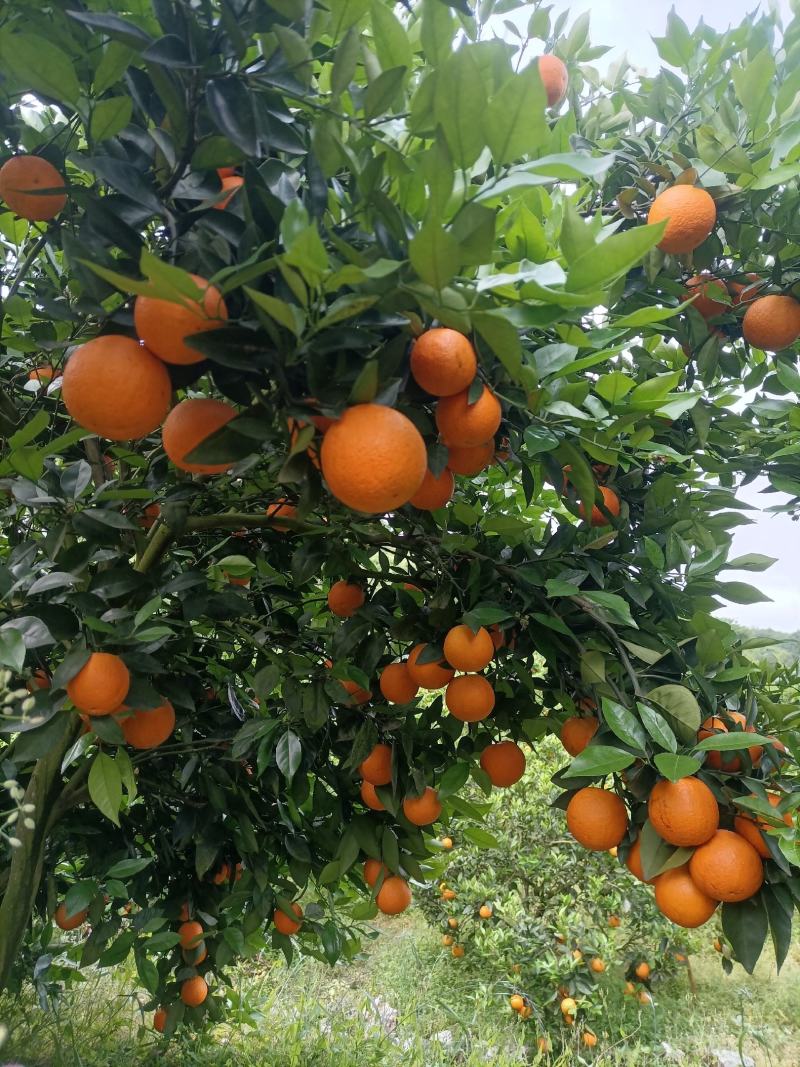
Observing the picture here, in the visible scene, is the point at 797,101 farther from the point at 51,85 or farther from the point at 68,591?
the point at 68,591

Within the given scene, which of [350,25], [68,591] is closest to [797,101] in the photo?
[350,25]

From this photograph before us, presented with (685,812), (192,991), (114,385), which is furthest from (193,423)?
(192,991)

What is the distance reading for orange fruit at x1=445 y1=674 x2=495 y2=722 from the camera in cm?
112

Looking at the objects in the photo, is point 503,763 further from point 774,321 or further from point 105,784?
point 774,321

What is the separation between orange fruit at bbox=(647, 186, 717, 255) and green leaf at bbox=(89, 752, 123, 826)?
104 centimetres

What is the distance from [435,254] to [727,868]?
710mm

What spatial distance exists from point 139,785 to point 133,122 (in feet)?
4.80

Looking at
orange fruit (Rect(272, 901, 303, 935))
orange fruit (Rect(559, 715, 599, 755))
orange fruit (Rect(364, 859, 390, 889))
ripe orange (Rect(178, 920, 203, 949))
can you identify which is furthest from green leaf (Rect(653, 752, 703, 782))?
ripe orange (Rect(178, 920, 203, 949))

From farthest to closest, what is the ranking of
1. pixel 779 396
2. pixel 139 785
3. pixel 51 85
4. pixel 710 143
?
pixel 139 785
pixel 779 396
pixel 710 143
pixel 51 85

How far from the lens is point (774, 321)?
41.5 inches

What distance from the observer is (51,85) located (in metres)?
0.67

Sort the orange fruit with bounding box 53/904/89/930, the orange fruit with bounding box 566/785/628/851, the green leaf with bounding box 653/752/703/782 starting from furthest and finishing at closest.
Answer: the orange fruit with bounding box 53/904/89/930 → the orange fruit with bounding box 566/785/628/851 → the green leaf with bounding box 653/752/703/782

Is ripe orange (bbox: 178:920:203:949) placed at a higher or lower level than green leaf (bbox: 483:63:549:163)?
lower

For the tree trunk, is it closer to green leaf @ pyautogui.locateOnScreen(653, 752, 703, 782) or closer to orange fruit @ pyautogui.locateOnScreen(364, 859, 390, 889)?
orange fruit @ pyautogui.locateOnScreen(364, 859, 390, 889)
